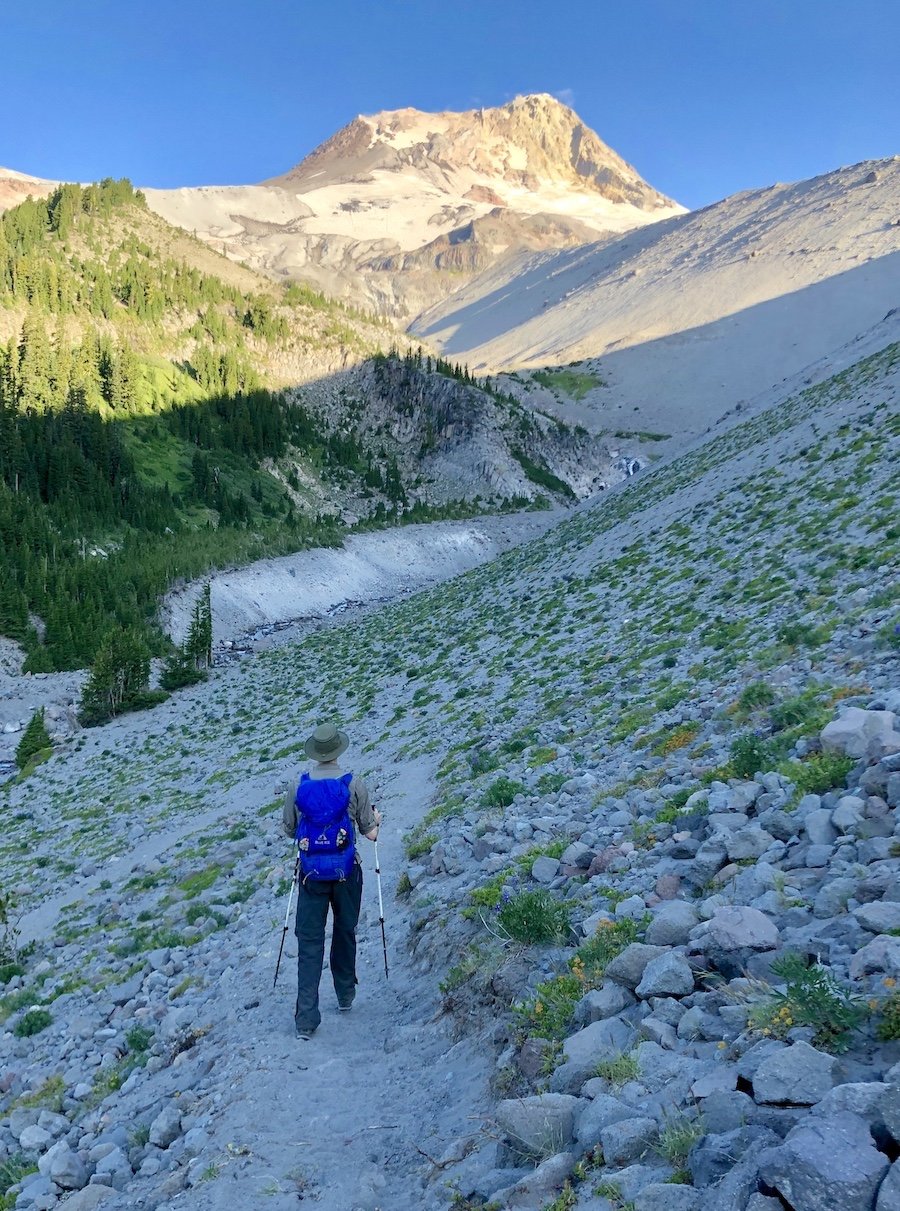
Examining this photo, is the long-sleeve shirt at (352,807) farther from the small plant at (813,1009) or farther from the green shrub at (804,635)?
the green shrub at (804,635)

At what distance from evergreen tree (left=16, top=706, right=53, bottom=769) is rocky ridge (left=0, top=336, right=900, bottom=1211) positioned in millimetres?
13355

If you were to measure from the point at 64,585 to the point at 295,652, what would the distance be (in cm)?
1749

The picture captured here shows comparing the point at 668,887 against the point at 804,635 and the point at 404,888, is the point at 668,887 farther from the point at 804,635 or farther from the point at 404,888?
the point at 804,635

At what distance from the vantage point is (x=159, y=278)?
97.9m

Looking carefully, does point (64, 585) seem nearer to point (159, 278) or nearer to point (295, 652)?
point (295, 652)

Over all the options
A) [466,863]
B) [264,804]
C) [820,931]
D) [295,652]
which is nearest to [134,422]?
[295,652]

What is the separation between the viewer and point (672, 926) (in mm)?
5461

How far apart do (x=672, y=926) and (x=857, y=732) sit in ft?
9.91

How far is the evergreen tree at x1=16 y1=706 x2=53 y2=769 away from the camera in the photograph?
30069 mm

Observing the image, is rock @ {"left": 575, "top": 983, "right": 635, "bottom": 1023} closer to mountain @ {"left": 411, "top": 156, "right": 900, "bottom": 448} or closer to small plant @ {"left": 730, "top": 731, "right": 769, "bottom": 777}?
small plant @ {"left": 730, "top": 731, "right": 769, "bottom": 777}

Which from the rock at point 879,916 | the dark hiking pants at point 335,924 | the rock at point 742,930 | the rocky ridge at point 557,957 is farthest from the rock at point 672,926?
the dark hiking pants at point 335,924

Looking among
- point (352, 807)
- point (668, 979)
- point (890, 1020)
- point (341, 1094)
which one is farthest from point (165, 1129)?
point (890, 1020)

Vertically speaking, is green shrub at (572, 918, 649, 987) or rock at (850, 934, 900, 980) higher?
rock at (850, 934, 900, 980)

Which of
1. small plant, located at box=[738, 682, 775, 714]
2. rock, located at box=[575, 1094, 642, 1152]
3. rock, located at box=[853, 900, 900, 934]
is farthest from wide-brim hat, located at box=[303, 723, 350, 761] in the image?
small plant, located at box=[738, 682, 775, 714]
